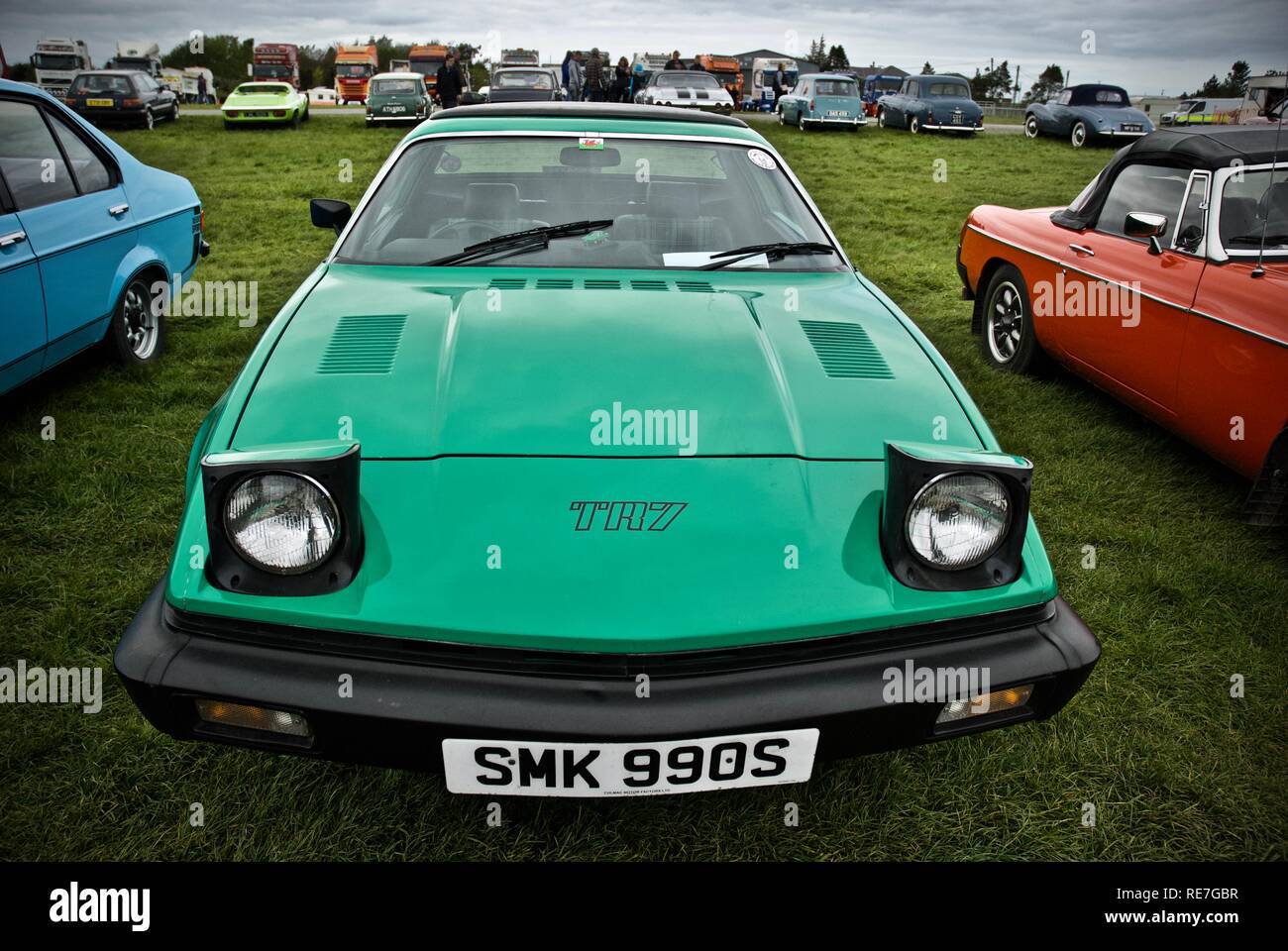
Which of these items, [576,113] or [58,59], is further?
[58,59]

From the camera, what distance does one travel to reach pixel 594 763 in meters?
1.49

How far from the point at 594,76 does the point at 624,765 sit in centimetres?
1869

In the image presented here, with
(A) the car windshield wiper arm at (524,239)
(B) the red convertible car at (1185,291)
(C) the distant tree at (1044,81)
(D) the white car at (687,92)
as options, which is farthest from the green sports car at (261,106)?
(C) the distant tree at (1044,81)

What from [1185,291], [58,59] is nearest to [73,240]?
[1185,291]

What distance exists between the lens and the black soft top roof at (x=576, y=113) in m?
3.04

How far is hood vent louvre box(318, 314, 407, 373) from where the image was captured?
1979 mm

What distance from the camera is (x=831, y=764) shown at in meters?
1.86

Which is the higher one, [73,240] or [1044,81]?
[1044,81]

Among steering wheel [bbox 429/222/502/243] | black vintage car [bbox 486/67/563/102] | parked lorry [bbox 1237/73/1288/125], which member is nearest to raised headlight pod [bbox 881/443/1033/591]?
steering wheel [bbox 429/222/502/243]

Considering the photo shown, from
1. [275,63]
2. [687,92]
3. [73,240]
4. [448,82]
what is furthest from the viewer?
[275,63]

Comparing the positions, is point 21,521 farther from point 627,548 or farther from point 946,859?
point 946,859

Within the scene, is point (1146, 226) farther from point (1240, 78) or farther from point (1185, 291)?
point (1240, 78)
